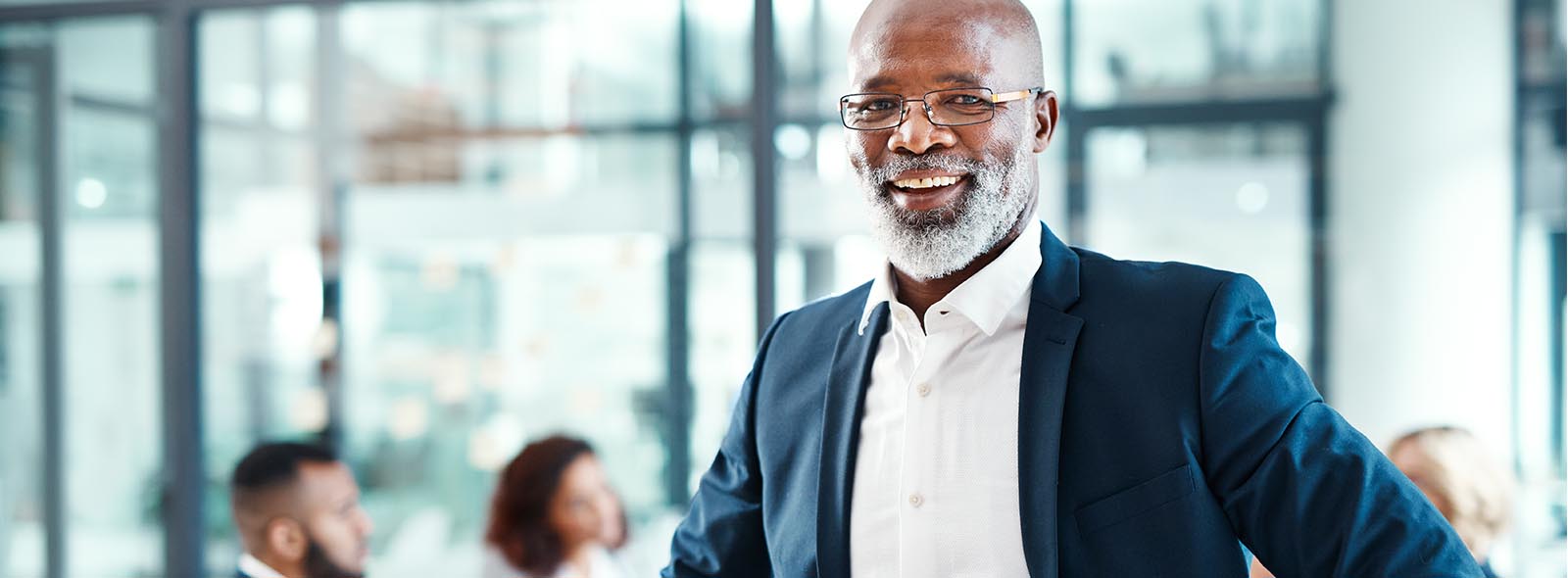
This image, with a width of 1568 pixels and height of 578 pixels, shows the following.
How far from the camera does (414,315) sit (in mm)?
3893

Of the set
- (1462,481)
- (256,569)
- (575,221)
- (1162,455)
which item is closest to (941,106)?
(1162,455)

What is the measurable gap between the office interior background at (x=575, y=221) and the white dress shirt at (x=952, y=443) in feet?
6.42

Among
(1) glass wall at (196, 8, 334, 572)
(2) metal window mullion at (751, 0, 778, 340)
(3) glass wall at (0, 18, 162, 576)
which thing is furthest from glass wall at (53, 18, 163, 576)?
(2) metal window mullion at (751, 0, 778, 340)

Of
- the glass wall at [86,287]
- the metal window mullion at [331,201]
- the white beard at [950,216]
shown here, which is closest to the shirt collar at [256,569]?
the metal window mullion at [331,201]

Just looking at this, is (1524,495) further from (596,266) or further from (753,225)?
(596,266)

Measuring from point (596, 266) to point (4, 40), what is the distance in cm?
203

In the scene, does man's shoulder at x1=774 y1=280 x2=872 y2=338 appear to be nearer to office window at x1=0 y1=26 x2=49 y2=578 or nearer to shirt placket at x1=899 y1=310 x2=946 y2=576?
shirt placket at x1=899 y1=310 x2=946 y2=576

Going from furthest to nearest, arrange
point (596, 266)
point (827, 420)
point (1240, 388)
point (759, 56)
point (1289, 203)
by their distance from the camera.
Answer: point (596, 266)
point (1289, 203)
point (759, 56)
point (827, 420)
point (1240, 388)

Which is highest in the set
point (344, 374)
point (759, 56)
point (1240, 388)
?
point (759, 56)

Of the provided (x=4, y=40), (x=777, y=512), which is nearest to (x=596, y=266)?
(x=4, y=40)

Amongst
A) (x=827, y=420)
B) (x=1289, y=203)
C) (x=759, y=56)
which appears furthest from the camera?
(x=1289, y=203)

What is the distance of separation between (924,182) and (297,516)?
191cm

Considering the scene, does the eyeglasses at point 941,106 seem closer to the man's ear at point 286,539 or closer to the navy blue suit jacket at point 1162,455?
the navy blue suit jacket at point 1162,455

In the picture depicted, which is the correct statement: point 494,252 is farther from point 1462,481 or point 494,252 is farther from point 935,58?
point 935,58
